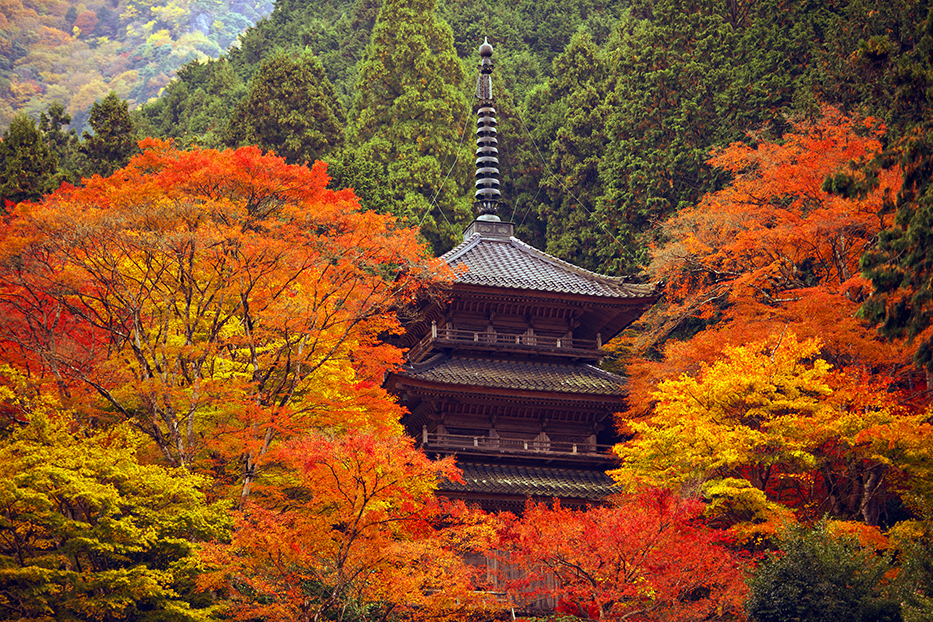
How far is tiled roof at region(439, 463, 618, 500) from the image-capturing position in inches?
909

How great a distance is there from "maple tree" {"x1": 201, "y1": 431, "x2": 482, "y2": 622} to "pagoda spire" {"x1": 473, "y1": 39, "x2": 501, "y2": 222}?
559 inches

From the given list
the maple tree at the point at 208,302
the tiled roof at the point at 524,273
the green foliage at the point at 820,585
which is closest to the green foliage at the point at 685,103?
the tiled roof at the point at 524,273

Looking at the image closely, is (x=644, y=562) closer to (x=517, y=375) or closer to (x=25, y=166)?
(x=517, y=375)

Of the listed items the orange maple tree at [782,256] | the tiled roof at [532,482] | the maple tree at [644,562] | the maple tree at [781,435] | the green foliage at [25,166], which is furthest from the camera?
the green foliage at [25,166]

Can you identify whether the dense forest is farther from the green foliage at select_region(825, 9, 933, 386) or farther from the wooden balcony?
the wooden balcony

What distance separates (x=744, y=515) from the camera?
20.9 metres

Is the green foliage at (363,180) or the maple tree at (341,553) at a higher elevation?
the green foliage at (363,180)

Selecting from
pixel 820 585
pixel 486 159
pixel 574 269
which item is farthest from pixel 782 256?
pixel 820 585

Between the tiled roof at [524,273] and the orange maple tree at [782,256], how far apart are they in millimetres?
1560

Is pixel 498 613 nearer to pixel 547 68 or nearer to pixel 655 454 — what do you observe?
pixel 655 454

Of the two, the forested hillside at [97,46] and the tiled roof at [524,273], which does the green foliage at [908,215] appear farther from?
the forested hillside at [97,46]

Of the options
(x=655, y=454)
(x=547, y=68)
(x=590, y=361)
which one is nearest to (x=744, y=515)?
(x=655, y=454)

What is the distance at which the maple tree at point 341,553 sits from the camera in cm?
1734

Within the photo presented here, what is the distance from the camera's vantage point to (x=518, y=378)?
1008 inches
